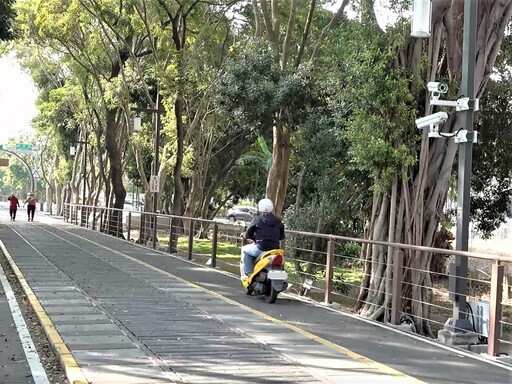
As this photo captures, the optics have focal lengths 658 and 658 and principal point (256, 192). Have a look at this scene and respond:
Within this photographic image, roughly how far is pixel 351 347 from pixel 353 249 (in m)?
10.8

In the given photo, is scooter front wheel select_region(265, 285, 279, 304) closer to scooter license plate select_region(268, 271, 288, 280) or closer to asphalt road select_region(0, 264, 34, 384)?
scooter license plate select_region(268, 271, 288, 280)

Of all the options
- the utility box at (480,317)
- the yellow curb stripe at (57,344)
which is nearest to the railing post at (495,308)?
the utility box at (480,317)

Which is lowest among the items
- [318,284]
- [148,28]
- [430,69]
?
[318,284]

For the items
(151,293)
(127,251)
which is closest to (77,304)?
(151,293)

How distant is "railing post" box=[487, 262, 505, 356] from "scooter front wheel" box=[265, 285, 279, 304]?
3.75 meters

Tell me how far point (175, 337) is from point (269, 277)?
2645mm

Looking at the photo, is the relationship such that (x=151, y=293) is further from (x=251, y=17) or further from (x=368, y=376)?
(x=251, y=17)

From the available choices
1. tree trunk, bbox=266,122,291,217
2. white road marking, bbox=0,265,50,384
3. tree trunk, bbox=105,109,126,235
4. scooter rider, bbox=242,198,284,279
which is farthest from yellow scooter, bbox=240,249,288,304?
tree trunk, bbox=105,109,126,235

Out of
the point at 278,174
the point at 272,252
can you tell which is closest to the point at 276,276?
the point at 272,252

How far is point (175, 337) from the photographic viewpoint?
24.6 ft

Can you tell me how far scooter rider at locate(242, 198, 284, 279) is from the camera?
10352mm

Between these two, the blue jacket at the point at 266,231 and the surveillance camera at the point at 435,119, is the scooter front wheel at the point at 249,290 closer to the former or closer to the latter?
the blue jacket at the point at 266,231

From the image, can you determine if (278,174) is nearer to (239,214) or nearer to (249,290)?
(249,290)

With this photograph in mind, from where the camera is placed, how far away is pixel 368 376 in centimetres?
608
